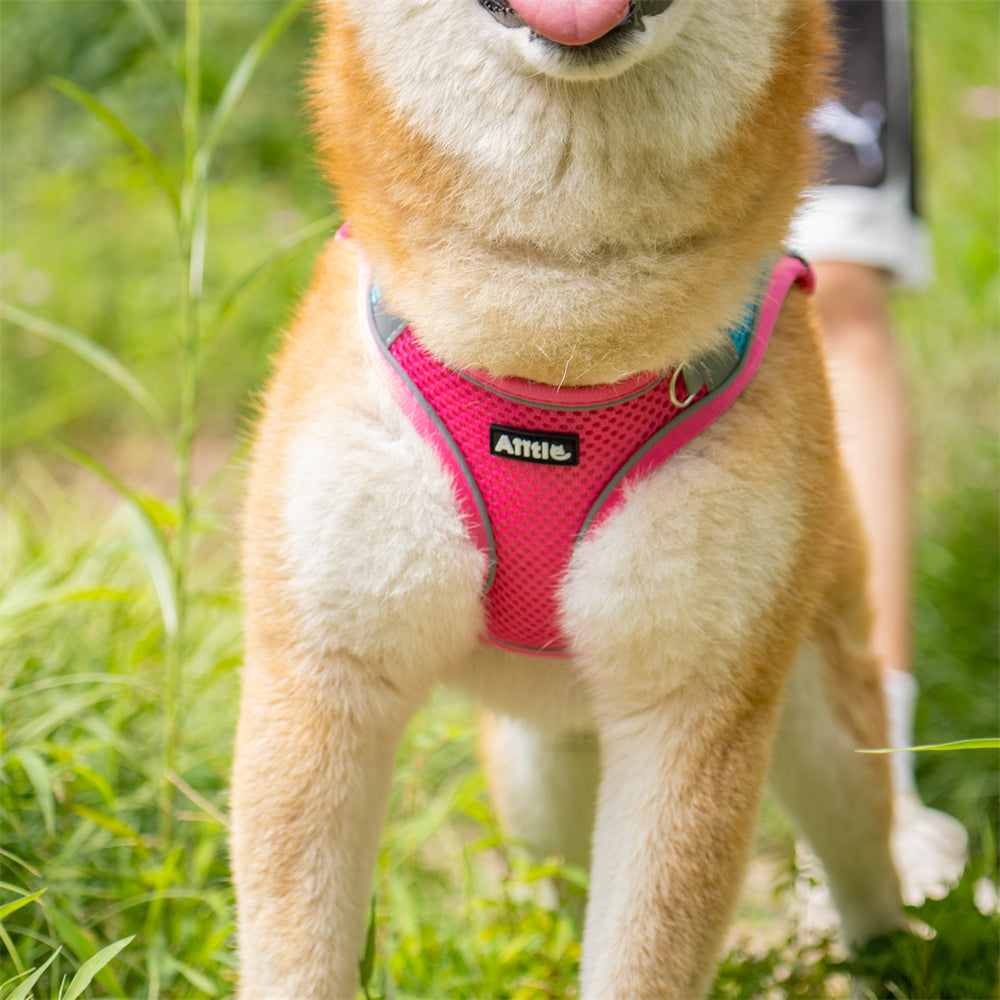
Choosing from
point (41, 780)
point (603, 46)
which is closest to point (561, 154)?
point (603, 46)

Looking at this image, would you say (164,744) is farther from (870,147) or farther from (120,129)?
(870,147)

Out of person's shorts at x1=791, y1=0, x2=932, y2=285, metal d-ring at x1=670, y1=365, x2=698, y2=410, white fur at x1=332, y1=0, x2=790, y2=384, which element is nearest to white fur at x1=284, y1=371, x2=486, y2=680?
white fur at x1=332, y1=0, x2=790, y2=384

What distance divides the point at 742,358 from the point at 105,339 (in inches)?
166

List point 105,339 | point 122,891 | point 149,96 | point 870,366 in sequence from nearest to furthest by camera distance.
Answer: point 122,891
point 870,366
point 105,339
point 149,96

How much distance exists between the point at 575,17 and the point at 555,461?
0.60 meters

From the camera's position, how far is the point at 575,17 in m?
1.37

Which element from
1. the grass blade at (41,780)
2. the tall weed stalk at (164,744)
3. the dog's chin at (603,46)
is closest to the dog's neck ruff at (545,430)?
the dog's chin at (603,46)

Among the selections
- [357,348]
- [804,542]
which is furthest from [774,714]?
[357,348]

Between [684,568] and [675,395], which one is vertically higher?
[675,395]

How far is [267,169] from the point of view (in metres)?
6.09

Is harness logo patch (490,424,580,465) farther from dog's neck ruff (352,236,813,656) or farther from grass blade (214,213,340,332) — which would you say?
grass blade (214,213,340,332)

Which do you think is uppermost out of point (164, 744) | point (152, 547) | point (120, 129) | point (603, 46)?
point (603, 46)

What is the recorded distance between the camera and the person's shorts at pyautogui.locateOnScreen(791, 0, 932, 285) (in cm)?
297

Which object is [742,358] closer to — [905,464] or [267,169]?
[905,464]
